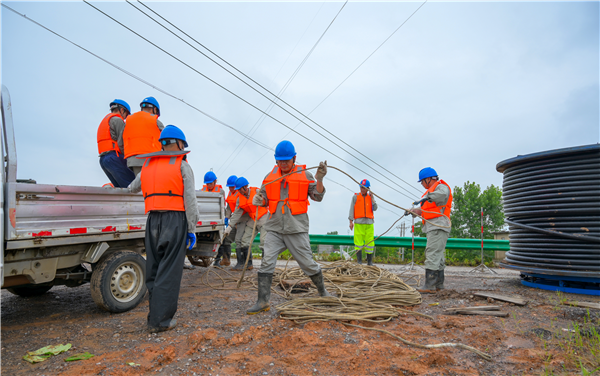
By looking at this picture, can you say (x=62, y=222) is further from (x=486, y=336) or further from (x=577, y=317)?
(x=577, y=317)

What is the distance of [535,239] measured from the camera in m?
5.79

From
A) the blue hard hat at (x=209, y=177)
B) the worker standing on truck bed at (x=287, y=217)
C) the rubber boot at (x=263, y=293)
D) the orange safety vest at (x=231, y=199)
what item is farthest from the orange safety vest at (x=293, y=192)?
the blue hard hat at (x=209, y=177)

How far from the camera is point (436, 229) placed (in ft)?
18.1

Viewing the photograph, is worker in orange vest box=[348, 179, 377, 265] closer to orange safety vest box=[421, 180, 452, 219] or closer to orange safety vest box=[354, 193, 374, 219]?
orange safety vest box=[354, 193, 374, 219]

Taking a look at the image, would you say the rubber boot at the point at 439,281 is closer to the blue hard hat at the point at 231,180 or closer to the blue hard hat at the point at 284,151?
the blue hard hat at the point at 284,151

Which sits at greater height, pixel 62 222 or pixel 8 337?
pixel 62 222

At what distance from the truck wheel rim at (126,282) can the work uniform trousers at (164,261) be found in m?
0.75

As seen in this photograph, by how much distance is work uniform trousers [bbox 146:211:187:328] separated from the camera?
3432 mm

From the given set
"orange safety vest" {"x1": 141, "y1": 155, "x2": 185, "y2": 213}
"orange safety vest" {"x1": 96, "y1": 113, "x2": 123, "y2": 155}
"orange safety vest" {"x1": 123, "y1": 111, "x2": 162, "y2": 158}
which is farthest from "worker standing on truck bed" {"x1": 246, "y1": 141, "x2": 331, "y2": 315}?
"orange safety vest" {"x1": 96, "y1": 113, "x2": 123, "y2": 155}

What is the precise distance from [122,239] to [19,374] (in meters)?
1.84

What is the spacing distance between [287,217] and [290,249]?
407mm

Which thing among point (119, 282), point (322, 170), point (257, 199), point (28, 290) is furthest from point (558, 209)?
point (28, 290)

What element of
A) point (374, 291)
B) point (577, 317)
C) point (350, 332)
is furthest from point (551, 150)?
point (350, 332)

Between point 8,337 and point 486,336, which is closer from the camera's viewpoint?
point 486,336
